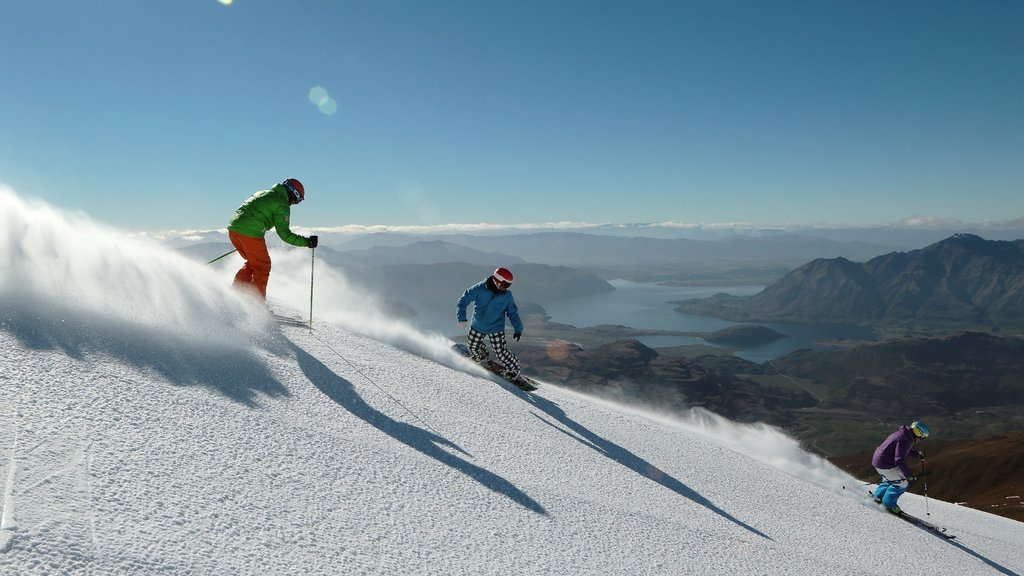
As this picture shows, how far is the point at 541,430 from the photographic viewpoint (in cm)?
799

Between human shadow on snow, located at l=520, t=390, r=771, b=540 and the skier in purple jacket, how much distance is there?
22.2ft

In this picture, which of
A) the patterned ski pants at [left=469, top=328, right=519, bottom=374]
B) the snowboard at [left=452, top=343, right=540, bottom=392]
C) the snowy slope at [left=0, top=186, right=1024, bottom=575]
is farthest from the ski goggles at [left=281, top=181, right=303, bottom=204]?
the snowboard at [left=452, top=343, right=540, bottom=392]

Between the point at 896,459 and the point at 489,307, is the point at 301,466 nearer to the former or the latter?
the point at 489,307

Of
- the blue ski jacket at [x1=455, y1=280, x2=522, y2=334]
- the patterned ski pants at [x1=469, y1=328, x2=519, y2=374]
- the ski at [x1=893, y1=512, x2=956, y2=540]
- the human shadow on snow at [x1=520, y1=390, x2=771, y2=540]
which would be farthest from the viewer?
the patterned ski pants at [x1=469, y1=328, x2=519, y2=374]

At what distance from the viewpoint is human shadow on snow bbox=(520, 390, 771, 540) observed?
6.89 meters

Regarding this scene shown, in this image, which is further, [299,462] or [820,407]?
[820,407]

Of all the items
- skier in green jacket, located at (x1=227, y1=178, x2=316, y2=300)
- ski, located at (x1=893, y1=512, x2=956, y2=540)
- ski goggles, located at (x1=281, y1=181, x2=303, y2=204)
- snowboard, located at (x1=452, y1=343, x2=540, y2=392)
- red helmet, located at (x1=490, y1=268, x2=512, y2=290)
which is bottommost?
ski, located at (x1=893, y1=512, x2=956, y2=540)

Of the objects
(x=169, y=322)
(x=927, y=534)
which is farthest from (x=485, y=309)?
(x=927, y=534)

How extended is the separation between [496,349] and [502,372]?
549 mm

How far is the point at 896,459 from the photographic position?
1178cm

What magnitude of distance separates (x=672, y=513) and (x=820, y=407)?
21352 cm

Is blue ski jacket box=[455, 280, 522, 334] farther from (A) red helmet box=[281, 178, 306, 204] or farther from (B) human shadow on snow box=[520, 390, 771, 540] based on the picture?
(A) red helmet box=[281, 178, 306, 204]

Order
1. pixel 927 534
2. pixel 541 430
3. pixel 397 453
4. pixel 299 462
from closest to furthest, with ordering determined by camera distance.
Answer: pixel 299 462 → pixel 397 453 → pixel 541 430 → pixel 927 534

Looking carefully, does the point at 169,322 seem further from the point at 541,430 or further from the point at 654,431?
the point at 654,431
